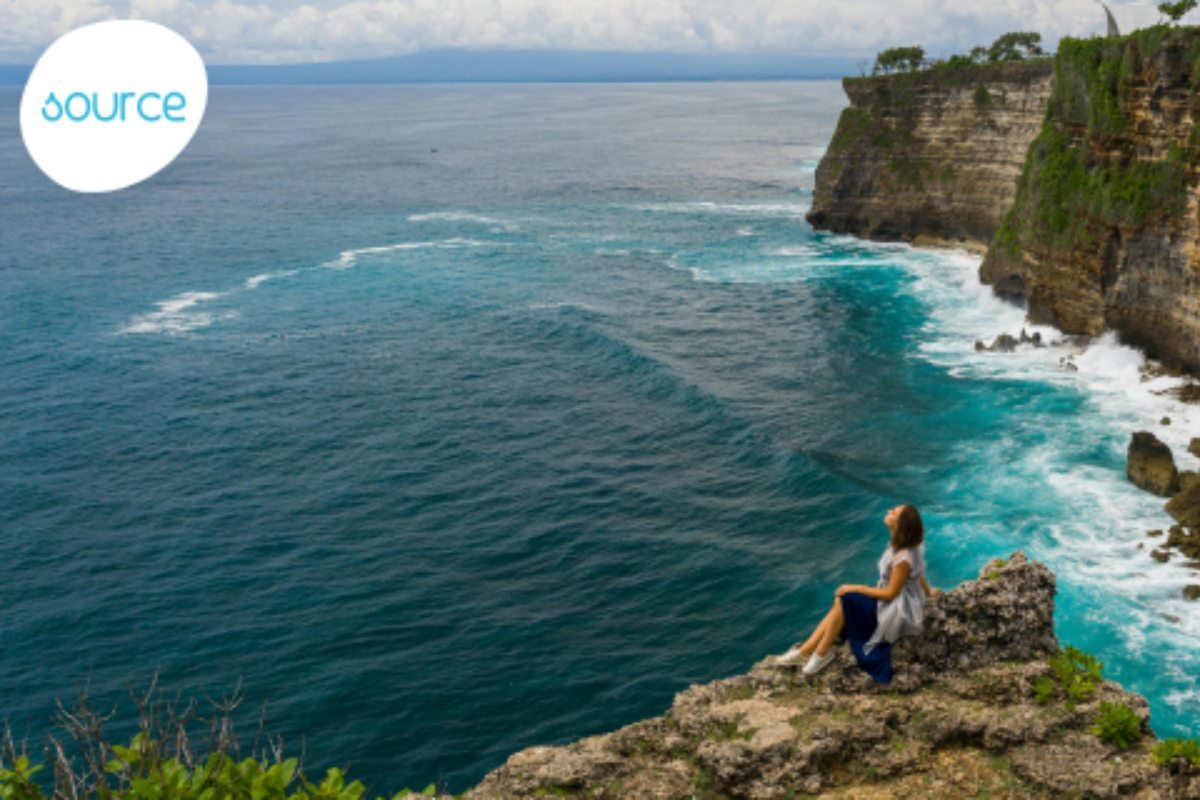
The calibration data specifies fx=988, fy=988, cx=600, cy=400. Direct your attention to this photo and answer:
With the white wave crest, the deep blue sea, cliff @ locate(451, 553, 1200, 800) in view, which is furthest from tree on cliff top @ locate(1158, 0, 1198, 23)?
the white wave crest

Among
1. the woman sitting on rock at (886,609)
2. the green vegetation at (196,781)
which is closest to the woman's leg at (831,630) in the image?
the woman sitting on rock at (886,609)

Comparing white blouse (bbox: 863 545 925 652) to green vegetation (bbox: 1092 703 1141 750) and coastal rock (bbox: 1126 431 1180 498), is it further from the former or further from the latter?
coastal rock (bbox: 1126 431 1180 498)

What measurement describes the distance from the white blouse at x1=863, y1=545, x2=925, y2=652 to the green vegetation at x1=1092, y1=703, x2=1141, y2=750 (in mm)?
2688

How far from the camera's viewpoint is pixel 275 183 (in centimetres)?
14950

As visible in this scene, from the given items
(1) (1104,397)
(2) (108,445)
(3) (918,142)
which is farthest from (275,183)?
(1) (1104,397)

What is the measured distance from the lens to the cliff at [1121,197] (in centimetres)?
4969

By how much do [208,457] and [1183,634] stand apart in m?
43.2

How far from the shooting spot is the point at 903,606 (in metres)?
14.7

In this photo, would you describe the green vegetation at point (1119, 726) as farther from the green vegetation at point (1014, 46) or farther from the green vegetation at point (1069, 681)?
the green vegetation at point (1014, 46)

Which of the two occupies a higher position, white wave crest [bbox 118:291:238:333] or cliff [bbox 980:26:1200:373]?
cliff [bbox 980:26:1200:373]

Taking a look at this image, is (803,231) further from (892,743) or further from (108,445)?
(892,743)

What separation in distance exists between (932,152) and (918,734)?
8818 centimetres

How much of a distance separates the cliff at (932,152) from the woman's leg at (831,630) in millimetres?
76804

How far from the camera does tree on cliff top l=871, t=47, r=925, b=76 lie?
98.1m
